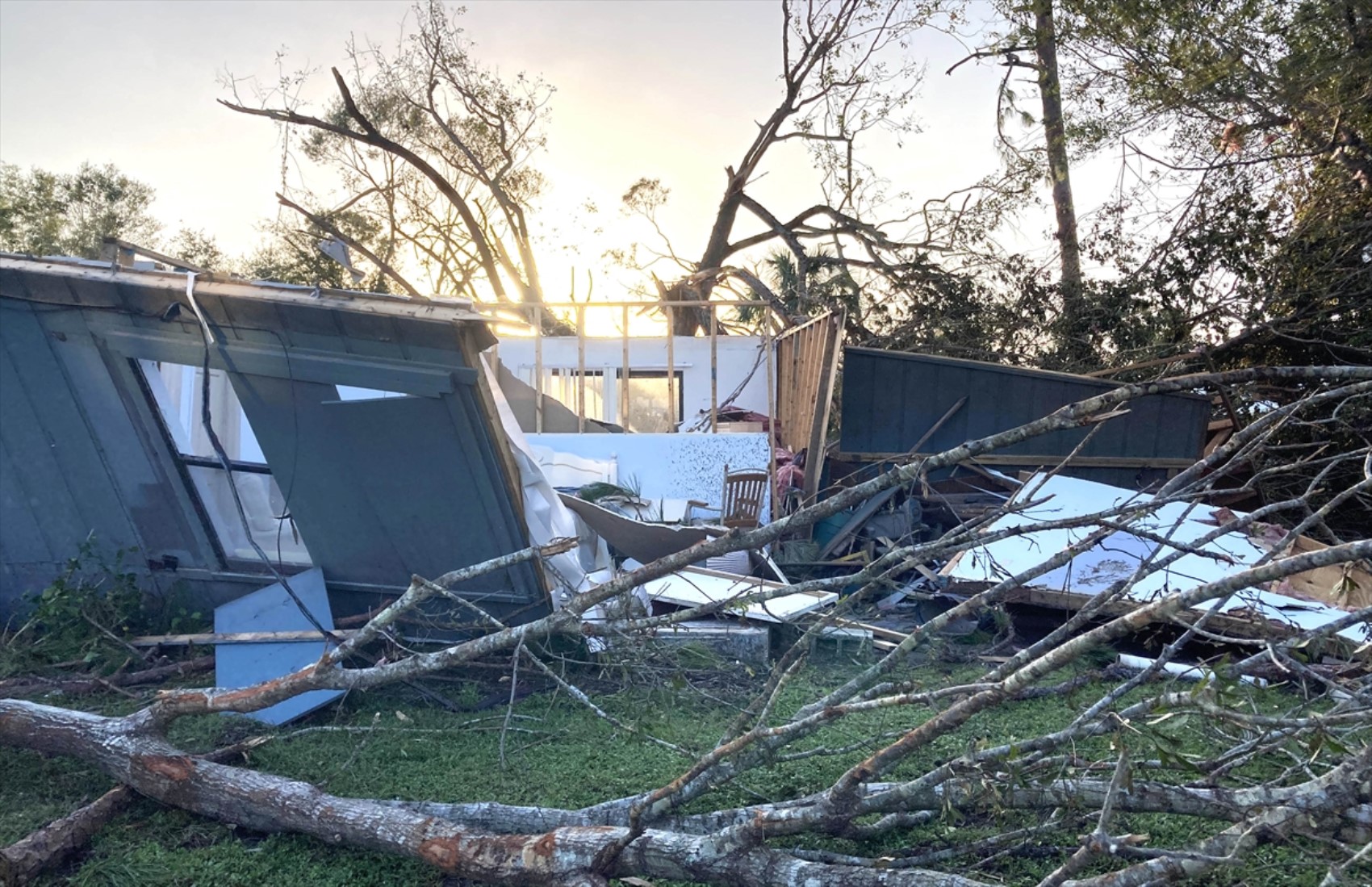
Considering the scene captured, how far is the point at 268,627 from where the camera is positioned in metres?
5.00

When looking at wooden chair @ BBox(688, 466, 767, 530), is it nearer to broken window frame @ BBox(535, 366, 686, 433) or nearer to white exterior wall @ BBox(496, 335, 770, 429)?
white exterior wall @ BBox(496, 335, 770, 429)

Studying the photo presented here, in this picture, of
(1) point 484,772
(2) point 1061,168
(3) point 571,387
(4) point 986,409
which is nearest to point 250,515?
(1) point 484,772

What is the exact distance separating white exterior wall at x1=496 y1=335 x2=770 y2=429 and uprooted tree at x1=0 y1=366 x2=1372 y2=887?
10.5 metres

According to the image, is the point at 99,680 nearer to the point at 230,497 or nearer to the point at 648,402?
the point at 230,497

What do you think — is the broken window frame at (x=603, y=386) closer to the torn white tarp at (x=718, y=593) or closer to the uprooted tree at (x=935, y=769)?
the torn white tarp at (x=718, y=593)

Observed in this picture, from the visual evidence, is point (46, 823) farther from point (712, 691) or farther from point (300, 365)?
point (712, 691)

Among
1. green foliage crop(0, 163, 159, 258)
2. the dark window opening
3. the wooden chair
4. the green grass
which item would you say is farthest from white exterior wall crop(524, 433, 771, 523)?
green foliage crop(0, 163, 159, 258)

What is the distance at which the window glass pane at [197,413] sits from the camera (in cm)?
530

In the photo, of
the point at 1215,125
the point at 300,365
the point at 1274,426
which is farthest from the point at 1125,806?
the point at 1215,125

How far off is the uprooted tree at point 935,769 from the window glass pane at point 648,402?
11.4m

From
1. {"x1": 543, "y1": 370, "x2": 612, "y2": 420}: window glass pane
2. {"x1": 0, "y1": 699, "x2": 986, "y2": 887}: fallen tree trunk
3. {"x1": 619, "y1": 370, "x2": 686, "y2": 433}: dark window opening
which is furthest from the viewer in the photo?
{"x1": 619, "y1": 370, "x2": 686, "y2": 433}: dark window opening

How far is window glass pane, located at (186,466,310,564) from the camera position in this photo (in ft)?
17.7

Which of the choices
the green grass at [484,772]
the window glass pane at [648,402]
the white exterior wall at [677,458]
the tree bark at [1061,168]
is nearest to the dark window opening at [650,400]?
the window glass pane at [648,402]

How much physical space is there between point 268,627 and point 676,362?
10412mm
